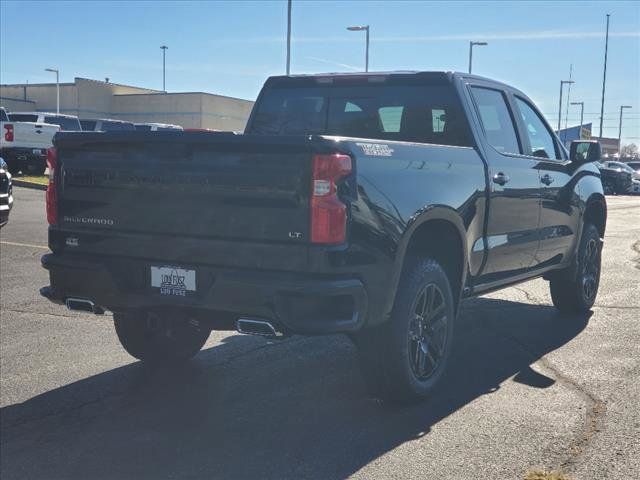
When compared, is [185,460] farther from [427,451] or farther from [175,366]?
[175,366]

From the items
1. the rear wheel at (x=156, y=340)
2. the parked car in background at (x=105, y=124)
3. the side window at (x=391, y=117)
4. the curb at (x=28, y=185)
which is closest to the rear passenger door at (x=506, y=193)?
the side window at (x=391, y=117)

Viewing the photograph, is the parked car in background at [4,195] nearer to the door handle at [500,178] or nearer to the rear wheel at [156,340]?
the rear wheel at [156,340]

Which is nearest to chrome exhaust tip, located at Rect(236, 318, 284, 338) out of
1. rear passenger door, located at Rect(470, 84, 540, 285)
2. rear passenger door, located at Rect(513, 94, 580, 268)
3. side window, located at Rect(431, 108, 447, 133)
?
rear passenger door, located at Rect(470, 84, 540, 285)

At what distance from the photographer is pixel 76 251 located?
4789 mm

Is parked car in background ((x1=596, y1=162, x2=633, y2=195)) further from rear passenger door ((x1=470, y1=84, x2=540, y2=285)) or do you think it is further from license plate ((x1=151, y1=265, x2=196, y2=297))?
license plate ((x1=151, y1=265, x2=196, y2=297))

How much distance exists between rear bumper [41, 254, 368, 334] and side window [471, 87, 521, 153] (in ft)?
7.98

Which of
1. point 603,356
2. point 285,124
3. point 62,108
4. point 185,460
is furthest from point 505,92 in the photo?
point 62,108

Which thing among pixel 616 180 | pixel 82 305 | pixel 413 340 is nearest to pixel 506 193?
pixel 413 340

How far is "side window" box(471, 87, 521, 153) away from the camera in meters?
6.15

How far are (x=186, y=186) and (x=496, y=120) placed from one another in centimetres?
291

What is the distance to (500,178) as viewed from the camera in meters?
5.82

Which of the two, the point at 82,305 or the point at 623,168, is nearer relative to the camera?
the point at 82,305

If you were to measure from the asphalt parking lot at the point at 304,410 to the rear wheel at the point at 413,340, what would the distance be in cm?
17

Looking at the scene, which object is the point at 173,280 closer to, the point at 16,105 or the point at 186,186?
the point at 186,186
